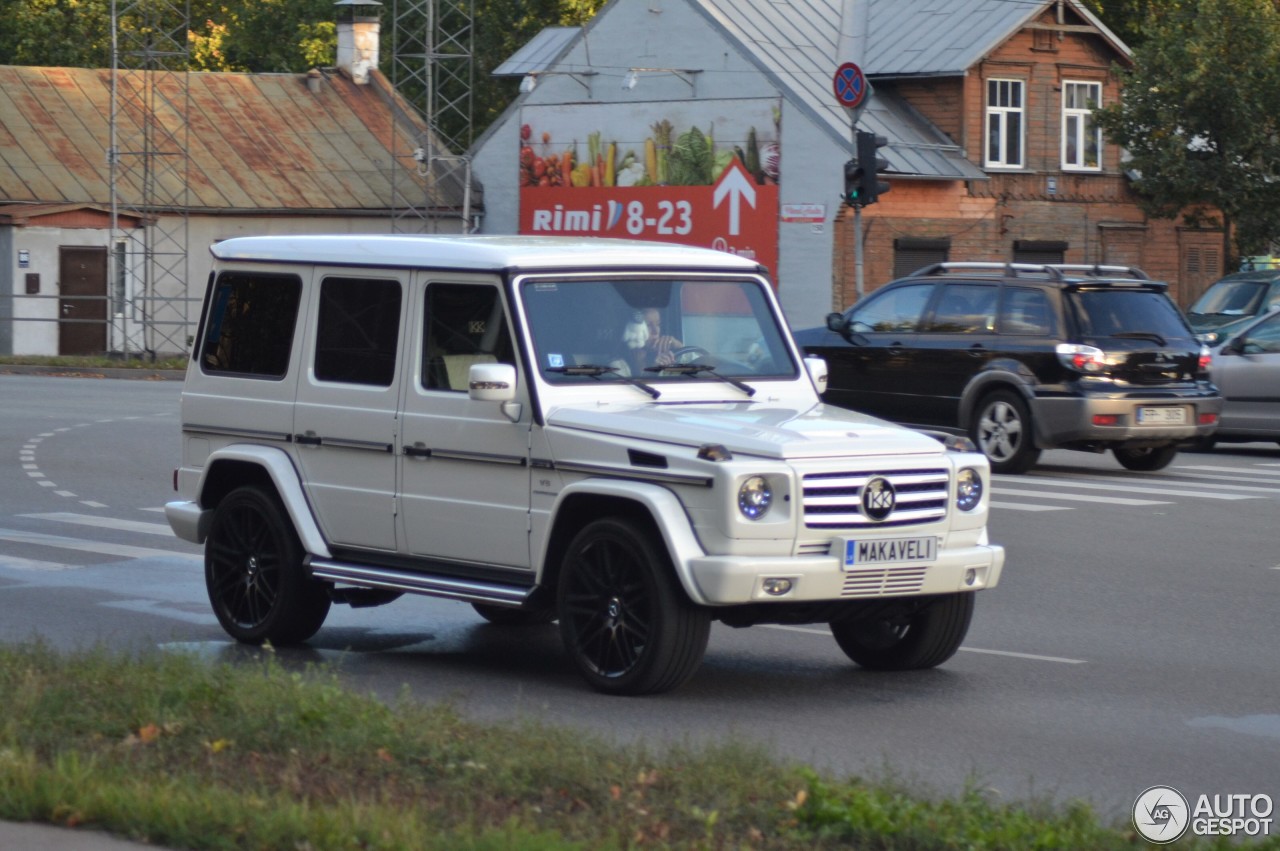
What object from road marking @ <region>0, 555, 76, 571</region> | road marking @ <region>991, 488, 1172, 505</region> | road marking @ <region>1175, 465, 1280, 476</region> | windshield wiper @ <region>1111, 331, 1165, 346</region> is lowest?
road marking @ <region>0, 555, 76, 571</region>

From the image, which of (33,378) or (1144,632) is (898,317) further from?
(33,378)

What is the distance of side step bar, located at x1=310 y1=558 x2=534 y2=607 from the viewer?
823 centimetres

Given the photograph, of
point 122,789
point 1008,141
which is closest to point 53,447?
point 122,789

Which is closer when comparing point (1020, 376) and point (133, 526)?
point (133, 526)

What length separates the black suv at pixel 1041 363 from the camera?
1728 centimetres

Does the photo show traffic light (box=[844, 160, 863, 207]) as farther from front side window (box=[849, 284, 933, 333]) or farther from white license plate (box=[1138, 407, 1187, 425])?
white license plate (box=[1138, 407, 1187, 425])

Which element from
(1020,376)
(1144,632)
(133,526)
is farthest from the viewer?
(1020,376)

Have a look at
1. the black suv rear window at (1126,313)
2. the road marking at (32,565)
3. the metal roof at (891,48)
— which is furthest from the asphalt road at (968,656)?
the metal roof at (891,48)

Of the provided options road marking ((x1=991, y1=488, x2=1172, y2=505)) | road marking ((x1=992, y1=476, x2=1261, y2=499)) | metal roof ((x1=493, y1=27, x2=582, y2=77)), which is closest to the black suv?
road marking ((x1=992, y1=476, x2=1261, y2=499))

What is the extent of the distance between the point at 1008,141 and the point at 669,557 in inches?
1449

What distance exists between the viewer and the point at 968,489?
8.16 m

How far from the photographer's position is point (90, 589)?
1109cm

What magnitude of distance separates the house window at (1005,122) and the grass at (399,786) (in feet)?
123

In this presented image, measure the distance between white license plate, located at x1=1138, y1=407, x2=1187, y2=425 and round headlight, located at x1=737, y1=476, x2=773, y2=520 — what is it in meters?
10.4
